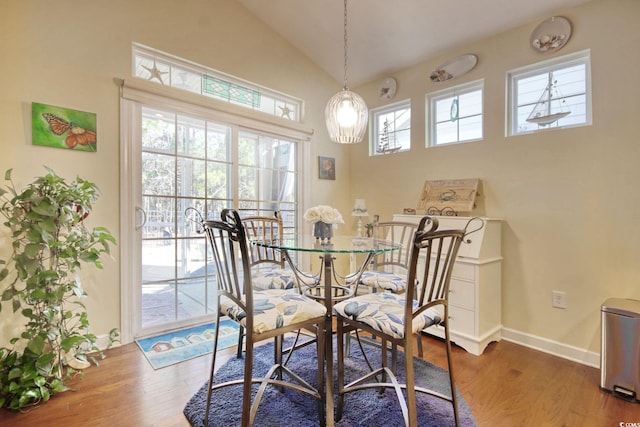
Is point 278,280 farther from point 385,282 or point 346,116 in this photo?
point 346,116

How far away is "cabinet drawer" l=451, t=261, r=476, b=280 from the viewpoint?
245cm

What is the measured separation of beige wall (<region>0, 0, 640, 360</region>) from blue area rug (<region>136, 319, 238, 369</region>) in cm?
35

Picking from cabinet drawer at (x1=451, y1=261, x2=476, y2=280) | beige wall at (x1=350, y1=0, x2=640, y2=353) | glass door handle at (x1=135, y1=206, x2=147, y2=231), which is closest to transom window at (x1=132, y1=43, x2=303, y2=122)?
glass door handle at (x1=135, y1=206, x2=147, y2=231)

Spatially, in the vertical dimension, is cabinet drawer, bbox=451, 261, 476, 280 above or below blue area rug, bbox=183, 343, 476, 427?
above

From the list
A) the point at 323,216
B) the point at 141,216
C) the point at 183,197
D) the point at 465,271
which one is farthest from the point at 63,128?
the point at 465,271

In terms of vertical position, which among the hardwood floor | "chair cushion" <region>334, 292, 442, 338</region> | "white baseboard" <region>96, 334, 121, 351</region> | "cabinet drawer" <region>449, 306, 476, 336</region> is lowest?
the hardwood floor

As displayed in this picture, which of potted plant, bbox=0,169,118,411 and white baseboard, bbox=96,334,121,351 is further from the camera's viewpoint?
white baseboard, bbox=96,334,121,351

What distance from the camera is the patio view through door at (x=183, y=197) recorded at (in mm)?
2625

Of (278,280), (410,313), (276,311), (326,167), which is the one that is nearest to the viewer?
(410,313)

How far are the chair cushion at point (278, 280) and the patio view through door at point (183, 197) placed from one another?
39.6 inches

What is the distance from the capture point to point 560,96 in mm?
2527

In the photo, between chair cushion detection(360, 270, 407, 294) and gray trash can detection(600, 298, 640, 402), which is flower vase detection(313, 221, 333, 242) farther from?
gray trash can detection(600, 298, 640, 402)

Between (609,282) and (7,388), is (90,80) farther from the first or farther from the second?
(609,282)

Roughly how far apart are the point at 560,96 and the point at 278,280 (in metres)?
2.69
